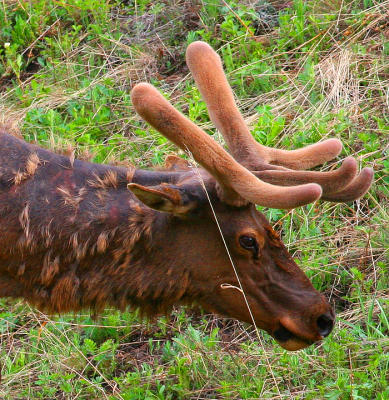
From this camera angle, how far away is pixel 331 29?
754cm

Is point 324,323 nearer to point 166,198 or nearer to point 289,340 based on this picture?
point 289,340

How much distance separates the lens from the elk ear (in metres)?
4.04

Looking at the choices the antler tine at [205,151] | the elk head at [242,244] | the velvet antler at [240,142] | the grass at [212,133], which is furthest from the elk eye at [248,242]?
the grass at [212,133]

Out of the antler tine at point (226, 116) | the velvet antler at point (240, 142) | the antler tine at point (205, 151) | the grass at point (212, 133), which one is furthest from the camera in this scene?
the grass at point (212, 133)

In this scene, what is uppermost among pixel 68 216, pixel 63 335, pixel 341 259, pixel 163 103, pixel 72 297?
pixel 163 103

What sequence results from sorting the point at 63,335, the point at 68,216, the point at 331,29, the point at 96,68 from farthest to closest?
the point at 96,68 → the point at 331,29 → the point at 63,335 → the point at 68,216

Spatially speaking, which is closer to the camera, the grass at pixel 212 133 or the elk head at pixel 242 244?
the elk head at pixel 242 244

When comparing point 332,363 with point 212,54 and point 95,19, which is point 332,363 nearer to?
point 212,54

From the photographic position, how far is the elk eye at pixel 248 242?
4320 mm

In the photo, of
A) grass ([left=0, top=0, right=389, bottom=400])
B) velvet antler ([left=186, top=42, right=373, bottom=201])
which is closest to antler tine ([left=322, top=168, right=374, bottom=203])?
velvet antler ([left=186, top=42, right=373, bottom=201])

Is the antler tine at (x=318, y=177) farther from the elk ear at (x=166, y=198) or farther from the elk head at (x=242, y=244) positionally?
the elk ear at (x=166, y=198)

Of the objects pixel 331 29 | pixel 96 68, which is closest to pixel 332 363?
pixel 331 29

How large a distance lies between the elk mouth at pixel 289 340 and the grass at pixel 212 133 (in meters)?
0.25

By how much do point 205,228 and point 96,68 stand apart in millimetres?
4095
